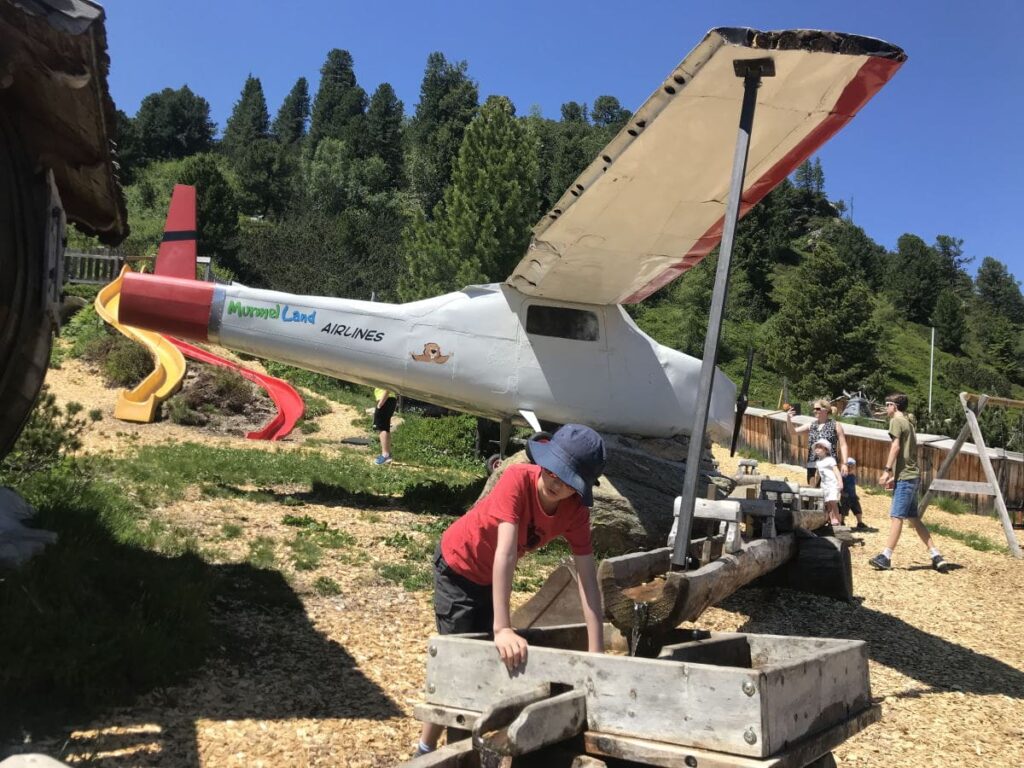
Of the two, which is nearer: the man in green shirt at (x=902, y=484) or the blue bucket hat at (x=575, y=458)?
the blue bucket hat at (x=575, y=458)

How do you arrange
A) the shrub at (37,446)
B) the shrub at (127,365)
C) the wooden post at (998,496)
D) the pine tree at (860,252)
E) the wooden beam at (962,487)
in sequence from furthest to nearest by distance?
1. the pine tree at (860,252)
2. the shrub at (127,365)
3. the wooden beam at (962,487)
4. the wooden post at (998,496)
5. the shrub at (37,446)

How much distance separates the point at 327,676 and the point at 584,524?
2174 millimetres

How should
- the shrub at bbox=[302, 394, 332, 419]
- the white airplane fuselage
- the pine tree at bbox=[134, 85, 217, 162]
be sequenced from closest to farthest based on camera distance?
the white airplane fuselage, the shrub at bbox=[302, 394, 332, 419], the pine tree at bbox=[134, 85, 217, 162]

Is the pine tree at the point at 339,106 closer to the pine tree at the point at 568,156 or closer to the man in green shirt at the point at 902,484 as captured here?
the pine tree at the point at 568,156

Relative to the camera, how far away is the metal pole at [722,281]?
5.31 metres

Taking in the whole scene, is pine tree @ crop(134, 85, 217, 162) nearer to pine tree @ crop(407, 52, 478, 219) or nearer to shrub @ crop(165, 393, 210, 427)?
pine tree @ crop(407, 52, 478, 219)

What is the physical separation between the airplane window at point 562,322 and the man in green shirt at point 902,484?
369 centimetres

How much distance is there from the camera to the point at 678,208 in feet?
24.6

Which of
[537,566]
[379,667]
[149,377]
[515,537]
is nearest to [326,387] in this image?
[149,377]

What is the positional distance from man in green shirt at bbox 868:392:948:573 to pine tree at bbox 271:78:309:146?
416ft

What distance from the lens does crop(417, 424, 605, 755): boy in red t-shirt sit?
3145 mm

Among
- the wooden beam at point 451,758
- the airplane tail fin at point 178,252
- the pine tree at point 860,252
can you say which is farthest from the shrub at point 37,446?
the pine tree at point 860,252

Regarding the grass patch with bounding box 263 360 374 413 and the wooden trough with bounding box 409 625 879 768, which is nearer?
the wooden trough with bounding box 409 625 879 768

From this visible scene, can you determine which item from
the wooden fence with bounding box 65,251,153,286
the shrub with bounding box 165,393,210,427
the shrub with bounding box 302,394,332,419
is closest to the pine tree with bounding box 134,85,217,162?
the wooden fence with bounding box 65,251,153,286
